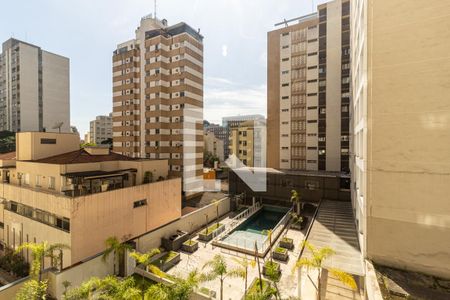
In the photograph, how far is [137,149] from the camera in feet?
138

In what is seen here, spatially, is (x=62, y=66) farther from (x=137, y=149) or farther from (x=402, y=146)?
(x=402, y=146)

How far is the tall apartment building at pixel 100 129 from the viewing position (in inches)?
4136

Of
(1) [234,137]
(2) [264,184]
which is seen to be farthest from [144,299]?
(1) [234,137]

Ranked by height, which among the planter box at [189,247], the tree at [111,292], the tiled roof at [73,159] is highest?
the tiled roof at [73,159]

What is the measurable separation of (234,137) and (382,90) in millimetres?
51602

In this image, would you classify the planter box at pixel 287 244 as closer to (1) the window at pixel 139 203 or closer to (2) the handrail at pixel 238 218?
(2) the handrail at pixel 238 218

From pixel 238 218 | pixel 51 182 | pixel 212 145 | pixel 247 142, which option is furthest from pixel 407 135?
pixel 212 145

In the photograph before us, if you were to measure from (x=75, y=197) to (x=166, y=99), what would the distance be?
27.9 metres

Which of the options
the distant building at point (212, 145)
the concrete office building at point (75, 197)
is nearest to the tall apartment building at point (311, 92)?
the concrete office building at point (75, 197)

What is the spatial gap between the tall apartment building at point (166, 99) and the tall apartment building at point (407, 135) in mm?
30030

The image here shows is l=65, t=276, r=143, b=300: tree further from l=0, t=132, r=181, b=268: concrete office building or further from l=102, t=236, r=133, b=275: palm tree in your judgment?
l=0, t=132, r=181, b=268: concrete office building

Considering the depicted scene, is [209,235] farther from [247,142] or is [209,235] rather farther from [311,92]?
[247,142]

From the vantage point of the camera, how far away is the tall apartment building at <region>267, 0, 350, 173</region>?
110 ft

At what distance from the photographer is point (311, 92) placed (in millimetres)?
35688
